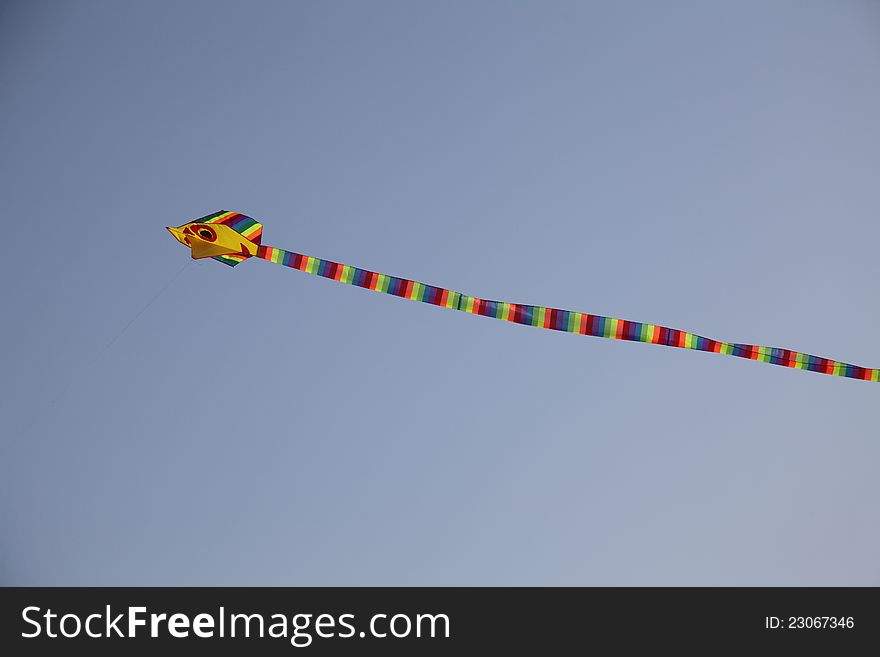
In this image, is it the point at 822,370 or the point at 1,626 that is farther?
the point at 822,370

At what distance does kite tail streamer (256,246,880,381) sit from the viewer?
7.60 ft

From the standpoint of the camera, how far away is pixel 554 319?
7.68 ft

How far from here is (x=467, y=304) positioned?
2.34 metres

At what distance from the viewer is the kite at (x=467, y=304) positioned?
2320 millimetres

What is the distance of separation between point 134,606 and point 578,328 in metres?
1.57

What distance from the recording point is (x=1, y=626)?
222 centimetres

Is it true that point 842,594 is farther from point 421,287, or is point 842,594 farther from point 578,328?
point 421,287

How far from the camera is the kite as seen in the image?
232 cm

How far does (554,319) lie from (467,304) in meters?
0.27

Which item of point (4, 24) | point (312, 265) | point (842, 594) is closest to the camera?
point (312, 265)

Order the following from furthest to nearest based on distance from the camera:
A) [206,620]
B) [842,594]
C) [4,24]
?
[4,24]
[842,594]
[206,620]

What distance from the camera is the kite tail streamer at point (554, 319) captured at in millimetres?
2316

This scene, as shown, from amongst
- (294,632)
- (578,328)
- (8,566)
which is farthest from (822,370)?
(8,566)

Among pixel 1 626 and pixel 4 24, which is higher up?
pixel 4 24
